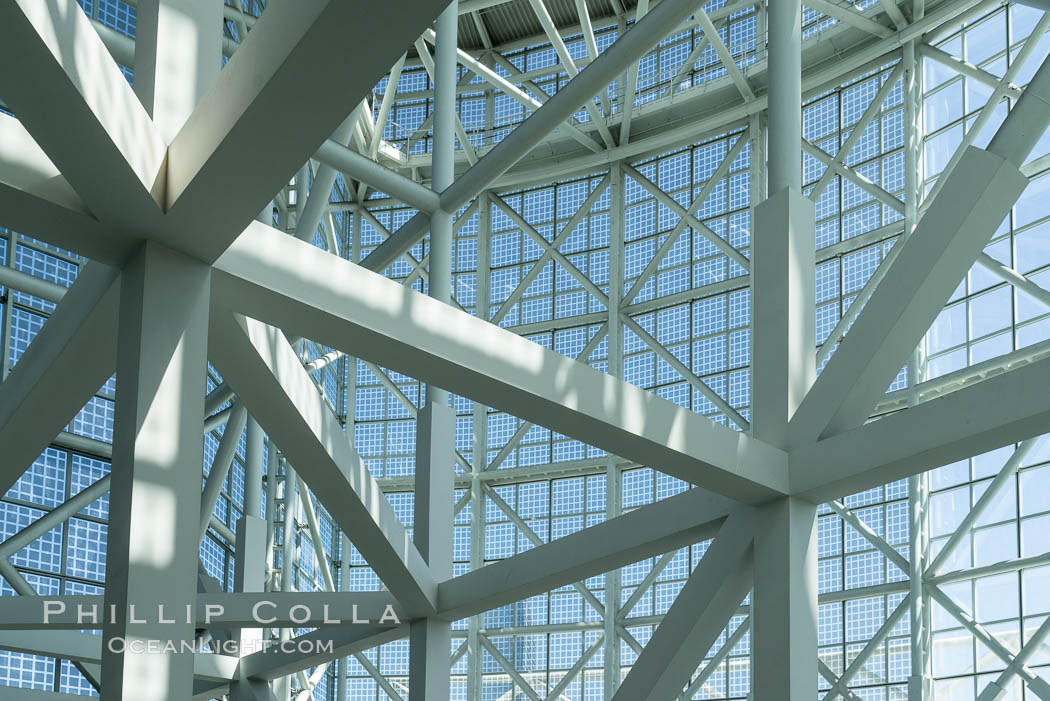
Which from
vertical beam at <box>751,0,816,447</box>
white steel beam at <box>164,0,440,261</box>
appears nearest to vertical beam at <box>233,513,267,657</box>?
vertical beam at <box>751,0,816,447</box>

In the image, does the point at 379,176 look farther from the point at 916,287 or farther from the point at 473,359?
the point at 916,287

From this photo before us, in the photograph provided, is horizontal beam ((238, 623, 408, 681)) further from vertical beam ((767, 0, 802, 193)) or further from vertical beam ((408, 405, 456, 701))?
vertical beam ((767, 0, 802, 193))

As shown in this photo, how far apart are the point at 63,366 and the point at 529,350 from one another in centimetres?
243

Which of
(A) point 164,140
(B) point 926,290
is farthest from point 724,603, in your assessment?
(A) point 164,140

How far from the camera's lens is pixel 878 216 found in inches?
1048

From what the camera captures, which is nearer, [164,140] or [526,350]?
[164,140]

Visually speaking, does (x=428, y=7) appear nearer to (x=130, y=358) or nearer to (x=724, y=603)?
(x=130, y=358)

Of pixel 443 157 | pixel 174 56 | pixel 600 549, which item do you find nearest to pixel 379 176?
pixel 443 157

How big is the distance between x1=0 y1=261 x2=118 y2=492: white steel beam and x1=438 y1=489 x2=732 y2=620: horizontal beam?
3.29 metres

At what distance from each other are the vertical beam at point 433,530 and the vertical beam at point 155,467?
493 cm

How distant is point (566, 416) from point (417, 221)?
226 inches

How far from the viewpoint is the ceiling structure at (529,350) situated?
5.23m

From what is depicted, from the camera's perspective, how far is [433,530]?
10.7 metres

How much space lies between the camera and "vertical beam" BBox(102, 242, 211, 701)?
508 centimetres
